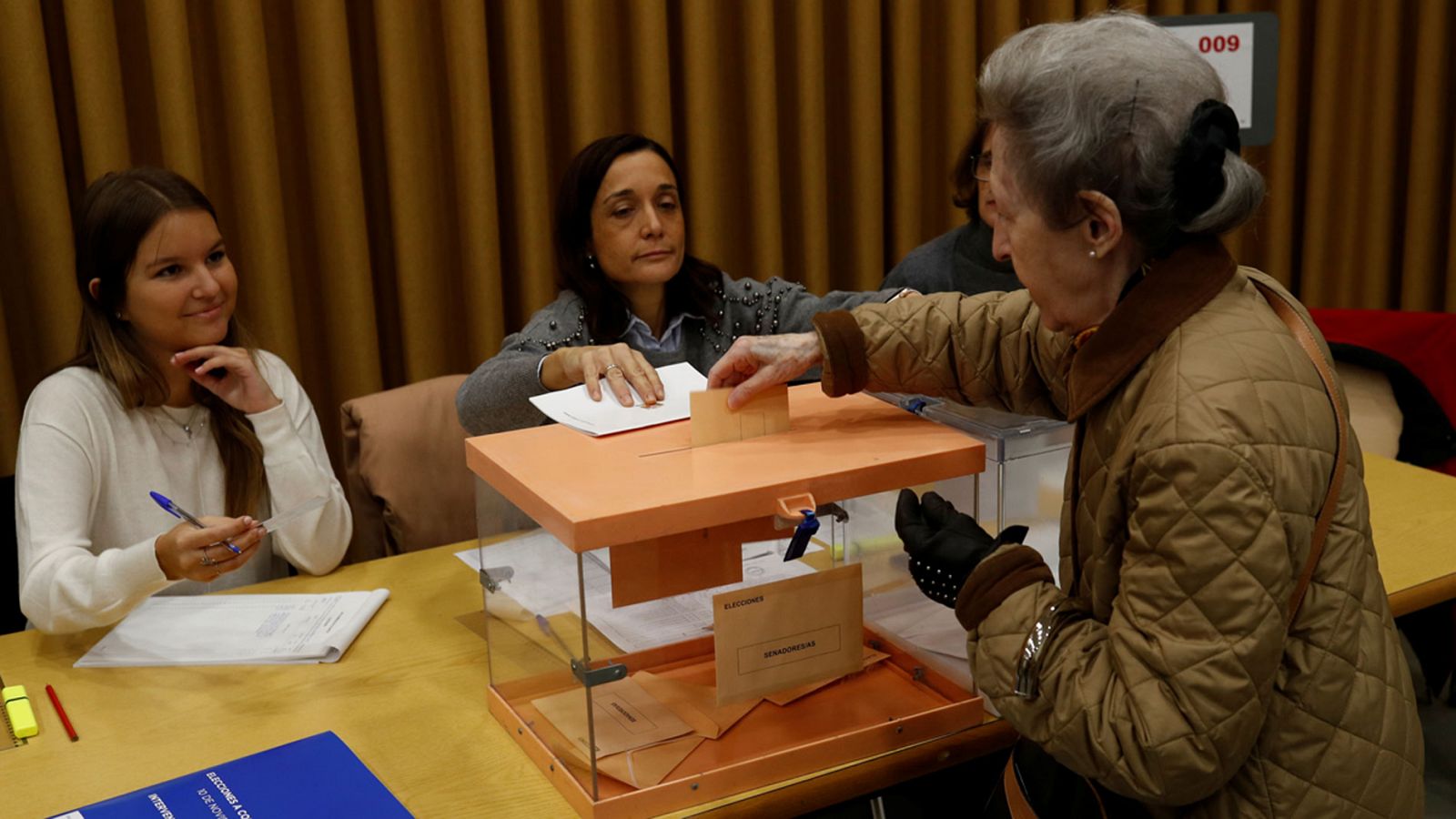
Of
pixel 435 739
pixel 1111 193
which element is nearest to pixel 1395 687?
pixel 1111 193

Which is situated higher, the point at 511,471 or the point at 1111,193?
the point at 1111,193

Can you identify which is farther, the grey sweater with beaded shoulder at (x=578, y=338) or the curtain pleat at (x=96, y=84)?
the curtain pleat at (x=96, y=84)

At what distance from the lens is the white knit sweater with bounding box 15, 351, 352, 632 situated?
1732 millimetres

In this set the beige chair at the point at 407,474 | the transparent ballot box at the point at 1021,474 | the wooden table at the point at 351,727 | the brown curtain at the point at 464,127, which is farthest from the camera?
the brown curtain at the point at 464,127

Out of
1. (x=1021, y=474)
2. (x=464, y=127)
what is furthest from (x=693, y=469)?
(x=464, y=127)

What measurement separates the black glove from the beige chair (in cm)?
116

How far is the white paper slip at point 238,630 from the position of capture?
1.67 metres

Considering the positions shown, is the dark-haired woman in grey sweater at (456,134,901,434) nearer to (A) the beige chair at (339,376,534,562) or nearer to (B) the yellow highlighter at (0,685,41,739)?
(A) the beige chair at (339,376,534,562)

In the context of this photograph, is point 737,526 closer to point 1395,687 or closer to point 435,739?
point 435,739

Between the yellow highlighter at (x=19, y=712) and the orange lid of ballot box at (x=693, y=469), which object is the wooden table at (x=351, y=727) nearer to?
the yellow highlighter at (x=19, y=712)

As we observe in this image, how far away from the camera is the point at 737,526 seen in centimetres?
134

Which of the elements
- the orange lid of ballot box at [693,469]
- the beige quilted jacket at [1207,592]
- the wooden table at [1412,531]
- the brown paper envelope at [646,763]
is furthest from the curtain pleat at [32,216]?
the wooden table at [1412,531]

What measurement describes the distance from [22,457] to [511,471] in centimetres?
99

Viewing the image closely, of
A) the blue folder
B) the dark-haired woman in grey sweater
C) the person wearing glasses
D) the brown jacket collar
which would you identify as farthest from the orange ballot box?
the person wearing glasses
